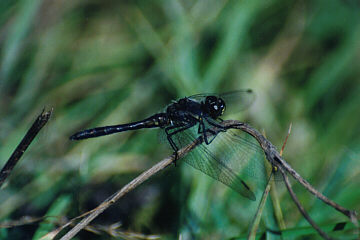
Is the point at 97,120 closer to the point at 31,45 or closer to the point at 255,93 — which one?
the point at 31,45

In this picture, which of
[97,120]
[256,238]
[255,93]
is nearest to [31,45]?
[97,120]

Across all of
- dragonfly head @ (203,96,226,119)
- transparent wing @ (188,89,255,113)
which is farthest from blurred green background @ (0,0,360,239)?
dragonfly head @ (203,96,226,119)

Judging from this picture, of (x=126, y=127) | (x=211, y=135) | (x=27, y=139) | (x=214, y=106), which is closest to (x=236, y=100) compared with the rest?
(x=214, y=106)

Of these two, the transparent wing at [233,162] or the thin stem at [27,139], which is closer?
the thin stem at [27,139]

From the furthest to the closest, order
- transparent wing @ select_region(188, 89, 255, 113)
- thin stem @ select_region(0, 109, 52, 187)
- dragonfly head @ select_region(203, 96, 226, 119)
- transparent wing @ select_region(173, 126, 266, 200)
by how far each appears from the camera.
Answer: transparent wing @ select_region(188, 89, 255, 113), dragonfly head @ select_region(203, 96, 226, 119), transparent wing @ select_region(173, 126, 266, 200), thin stem @ select_region(0, 109, 52, 187)

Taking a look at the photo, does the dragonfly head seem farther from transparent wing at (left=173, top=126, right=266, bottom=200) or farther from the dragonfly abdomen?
the dragonfly abdomen

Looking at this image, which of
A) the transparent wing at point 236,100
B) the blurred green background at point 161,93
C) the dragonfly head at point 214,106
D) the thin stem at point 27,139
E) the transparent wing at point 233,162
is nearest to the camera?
the thin stem at point 27,139

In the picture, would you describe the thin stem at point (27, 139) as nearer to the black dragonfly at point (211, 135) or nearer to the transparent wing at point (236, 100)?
the black dragonfly at point (211, 135)

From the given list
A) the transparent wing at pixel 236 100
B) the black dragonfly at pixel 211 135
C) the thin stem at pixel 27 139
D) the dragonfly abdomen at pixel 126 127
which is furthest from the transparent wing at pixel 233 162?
the thin stem at pixel 27 139
